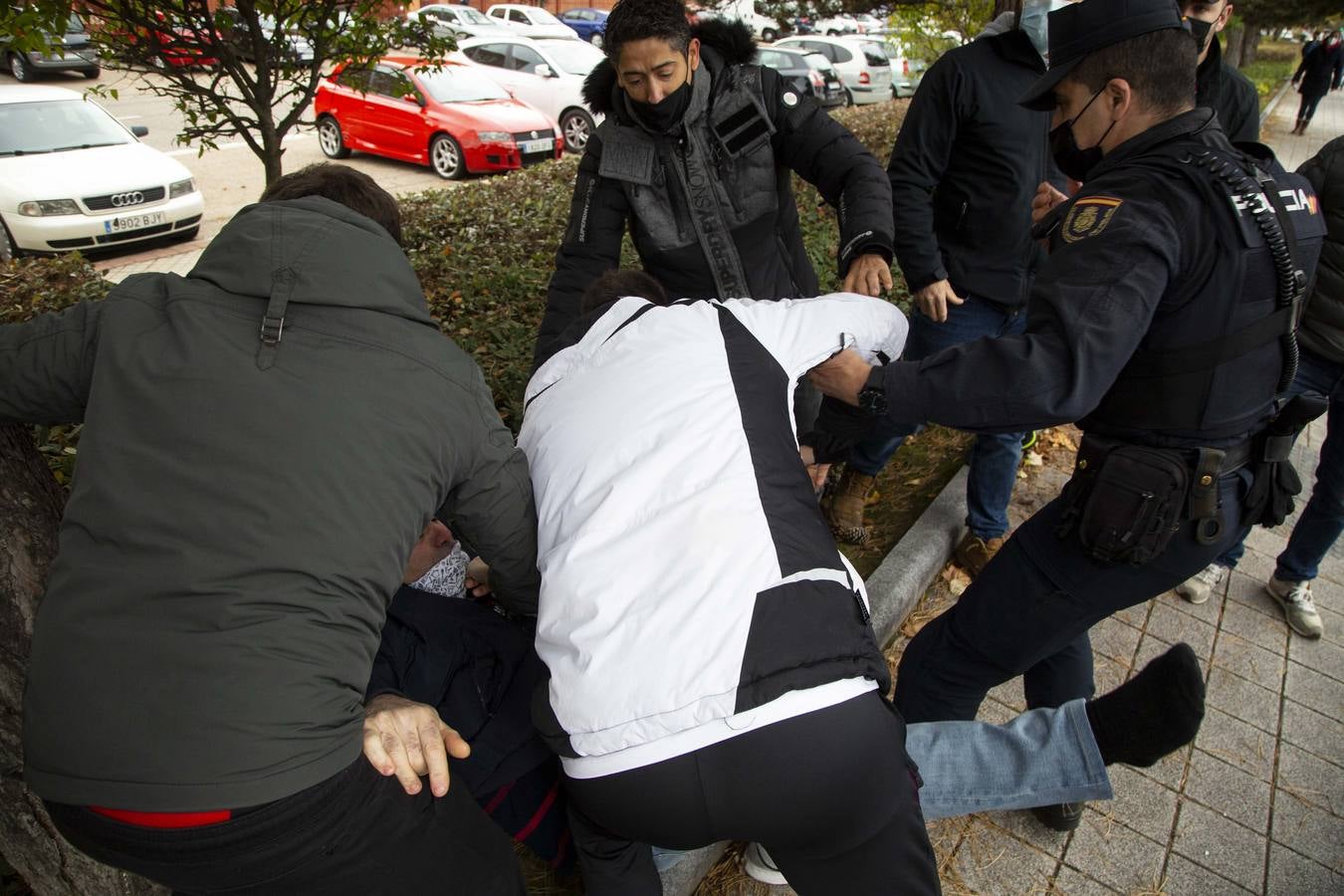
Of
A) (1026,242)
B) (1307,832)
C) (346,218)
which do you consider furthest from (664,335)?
(1307,832)

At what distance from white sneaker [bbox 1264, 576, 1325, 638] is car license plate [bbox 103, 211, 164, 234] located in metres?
9.32

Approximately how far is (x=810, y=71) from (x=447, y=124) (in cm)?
900

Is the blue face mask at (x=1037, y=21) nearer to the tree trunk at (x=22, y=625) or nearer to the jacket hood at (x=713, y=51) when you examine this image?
the jacket hood at (x=713, y=51)

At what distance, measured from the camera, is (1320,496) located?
10.0 ft

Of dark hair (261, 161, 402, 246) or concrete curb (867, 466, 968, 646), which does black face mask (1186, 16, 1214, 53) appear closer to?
concrete curb (867, 466, 968, 646)

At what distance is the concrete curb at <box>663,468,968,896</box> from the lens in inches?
116

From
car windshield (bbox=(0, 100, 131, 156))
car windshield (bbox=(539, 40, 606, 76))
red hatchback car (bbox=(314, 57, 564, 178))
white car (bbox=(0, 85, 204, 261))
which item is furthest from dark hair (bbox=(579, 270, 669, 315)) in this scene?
car windshield (bbox=(539, 40, 606, 76))

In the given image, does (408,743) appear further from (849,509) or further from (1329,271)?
(1329,271)

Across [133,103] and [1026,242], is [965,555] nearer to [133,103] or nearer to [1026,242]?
[1026,242]

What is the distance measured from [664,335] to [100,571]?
1.03 meters

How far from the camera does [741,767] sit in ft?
4.67

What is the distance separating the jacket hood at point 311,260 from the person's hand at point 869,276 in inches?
62.1

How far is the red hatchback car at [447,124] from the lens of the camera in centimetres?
1115

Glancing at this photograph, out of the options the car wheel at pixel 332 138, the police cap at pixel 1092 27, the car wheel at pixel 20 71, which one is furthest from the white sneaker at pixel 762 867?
the car wheel at pixel 20 71
